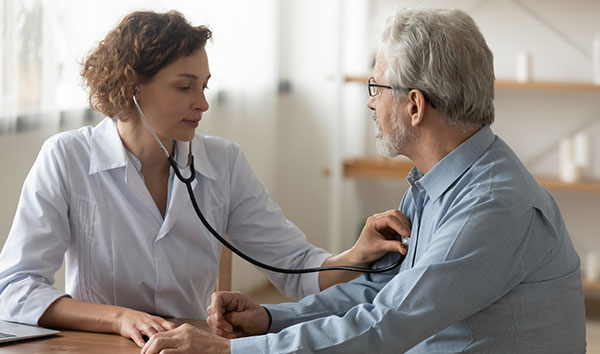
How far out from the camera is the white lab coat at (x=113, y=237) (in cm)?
166

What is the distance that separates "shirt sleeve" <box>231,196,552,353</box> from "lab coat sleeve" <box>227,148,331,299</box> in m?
0.63

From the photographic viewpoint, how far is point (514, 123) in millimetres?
4230

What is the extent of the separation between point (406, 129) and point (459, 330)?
0.38 meters

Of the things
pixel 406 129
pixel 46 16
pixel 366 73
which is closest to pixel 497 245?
pixel 406 129

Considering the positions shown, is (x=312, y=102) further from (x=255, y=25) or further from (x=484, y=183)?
(x=484, y=183)

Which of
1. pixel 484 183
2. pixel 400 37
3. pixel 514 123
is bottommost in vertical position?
pixel 514 123

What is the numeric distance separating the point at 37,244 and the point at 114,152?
267 millimetres

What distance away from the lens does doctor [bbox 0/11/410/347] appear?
1.71 m

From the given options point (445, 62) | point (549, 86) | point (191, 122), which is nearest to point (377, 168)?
point (549, 86)

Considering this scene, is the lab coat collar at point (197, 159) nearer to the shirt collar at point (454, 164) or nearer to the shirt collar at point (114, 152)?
the shirt collar at point (114, 152)

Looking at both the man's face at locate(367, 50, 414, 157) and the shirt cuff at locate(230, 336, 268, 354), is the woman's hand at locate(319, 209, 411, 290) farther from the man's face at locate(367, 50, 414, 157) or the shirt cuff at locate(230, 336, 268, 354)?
the shirt cuff at locate(230, 336, 268, 354)

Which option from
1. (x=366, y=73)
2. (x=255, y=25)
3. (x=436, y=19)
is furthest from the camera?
(x=366, y=73)

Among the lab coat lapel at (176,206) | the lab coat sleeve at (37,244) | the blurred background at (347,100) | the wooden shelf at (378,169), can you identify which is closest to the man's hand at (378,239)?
the lab coat lapel at (176,206)

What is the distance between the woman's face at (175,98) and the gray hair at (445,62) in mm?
515
